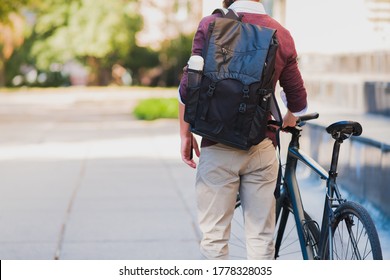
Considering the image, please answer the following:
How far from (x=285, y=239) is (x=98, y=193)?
11.9 ft

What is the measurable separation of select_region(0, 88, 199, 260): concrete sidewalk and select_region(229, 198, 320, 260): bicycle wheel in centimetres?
32

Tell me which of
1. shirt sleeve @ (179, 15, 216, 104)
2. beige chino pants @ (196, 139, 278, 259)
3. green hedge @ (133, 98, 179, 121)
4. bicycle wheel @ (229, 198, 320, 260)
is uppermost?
shirt sleeve @ (179, 15, 216, 104)

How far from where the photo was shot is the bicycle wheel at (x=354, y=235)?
12.0ft

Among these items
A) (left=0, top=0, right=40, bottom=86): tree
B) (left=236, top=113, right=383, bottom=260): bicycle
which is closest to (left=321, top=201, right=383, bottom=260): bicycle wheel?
(left=236, top=113, right=383, bottom=260): bicycle

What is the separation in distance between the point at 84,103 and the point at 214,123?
24.1 m

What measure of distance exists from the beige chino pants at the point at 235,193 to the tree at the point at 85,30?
36.2 metres

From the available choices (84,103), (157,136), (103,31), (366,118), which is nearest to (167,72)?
(103,31)

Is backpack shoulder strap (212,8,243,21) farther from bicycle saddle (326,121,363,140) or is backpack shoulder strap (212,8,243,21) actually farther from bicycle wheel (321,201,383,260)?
bicycle wheel (321,201,383,260)

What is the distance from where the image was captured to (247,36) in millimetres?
4059

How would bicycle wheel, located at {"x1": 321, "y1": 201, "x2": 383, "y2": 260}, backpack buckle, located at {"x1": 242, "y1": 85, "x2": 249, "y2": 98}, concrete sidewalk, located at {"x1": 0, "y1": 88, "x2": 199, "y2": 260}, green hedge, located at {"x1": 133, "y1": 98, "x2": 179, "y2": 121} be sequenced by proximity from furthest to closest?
green hedge, located at {"x1": 133, "y1": 98, "x2": 179, "y2": 121} → concrete sidewalk, located at {"x1": 0, "y1": 88, "x2": 199, "y2": 260} → backpack buckle, located at {"x1": 242, "y1": 85, "x2": 249, "y2": 98} → bicycle wheel, located at {"x1": 321, "y1": 201, "x2": 383, "y2": 260}

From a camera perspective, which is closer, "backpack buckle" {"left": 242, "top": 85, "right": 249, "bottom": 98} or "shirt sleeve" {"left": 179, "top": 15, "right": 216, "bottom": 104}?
"backpack buckle" {"left": 242, "top": 85, "right": 249, "bottom": 98}

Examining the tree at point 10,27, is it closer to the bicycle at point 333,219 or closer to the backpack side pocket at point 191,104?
the bicycle at point 333,219

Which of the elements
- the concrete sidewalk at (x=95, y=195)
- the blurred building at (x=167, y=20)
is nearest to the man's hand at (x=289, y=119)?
the concrete sidewalk at (x=95, y=195)

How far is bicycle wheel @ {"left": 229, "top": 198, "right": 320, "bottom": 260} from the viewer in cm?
446
